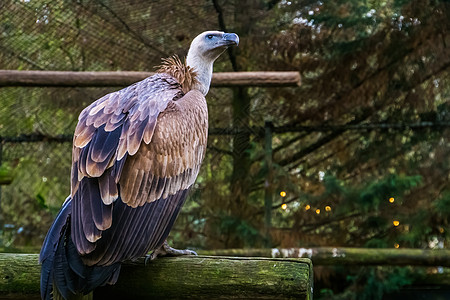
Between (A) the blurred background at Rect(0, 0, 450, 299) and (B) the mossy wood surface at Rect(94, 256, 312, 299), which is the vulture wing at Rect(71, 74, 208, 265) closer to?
(B) the mossy wood surface at Rect(94, 256, 312, 299)

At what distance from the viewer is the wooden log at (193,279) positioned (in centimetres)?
219

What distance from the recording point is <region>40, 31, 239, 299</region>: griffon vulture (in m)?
2.04

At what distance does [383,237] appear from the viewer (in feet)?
19.2

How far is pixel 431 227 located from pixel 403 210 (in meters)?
0.29

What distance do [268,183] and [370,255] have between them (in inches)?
42.7

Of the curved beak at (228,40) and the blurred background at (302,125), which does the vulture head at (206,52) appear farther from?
the blurred background at (302,125)

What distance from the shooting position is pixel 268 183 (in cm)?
542

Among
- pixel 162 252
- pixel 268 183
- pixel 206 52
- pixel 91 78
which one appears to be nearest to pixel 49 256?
pixel 162 252

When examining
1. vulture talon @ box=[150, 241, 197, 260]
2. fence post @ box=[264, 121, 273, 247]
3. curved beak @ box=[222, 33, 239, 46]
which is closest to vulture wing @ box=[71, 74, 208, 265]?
vulture talon @ box=[150, 241, 197, 260]

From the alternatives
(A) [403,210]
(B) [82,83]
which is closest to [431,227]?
(A) [403,210]

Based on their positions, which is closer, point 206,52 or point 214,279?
point 214,279

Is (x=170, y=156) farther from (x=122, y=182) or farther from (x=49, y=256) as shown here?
(x=49, y=256)

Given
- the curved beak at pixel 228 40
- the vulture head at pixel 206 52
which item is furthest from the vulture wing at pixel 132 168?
the curved beak at pixel 228 40

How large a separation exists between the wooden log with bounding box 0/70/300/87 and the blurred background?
85cm
